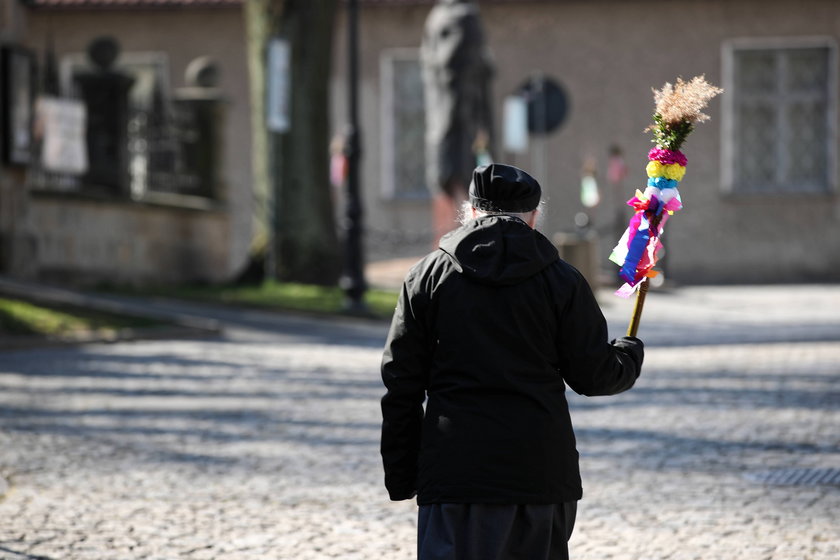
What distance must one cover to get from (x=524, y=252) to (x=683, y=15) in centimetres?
2362

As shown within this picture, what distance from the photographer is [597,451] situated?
25.1ft

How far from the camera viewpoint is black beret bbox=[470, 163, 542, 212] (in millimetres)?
3703

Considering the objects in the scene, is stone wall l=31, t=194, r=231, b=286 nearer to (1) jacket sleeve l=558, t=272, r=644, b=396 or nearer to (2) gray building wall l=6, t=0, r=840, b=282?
(2) gray building wall l=6, t=0, r=840, b=282

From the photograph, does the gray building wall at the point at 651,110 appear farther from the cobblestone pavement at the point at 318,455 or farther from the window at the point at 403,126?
the cobblestone pavement at the point at 318,455

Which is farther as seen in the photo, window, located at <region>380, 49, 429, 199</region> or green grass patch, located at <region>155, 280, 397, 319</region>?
window, located at <region>380, 49, 429, 199</region>

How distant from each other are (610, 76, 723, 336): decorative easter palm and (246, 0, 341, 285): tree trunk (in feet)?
48.3

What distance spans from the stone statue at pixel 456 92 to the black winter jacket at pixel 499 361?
1523 cm

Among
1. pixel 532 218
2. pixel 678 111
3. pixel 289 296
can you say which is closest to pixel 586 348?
pixel 532 218

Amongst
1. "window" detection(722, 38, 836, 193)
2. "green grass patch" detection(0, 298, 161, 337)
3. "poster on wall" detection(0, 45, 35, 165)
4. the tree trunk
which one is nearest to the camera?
"green grass patch" detection(0, 298, 161, 337)

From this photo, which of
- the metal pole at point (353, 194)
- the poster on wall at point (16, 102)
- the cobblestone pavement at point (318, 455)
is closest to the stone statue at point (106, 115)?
the poster on wall at point (16, 102)

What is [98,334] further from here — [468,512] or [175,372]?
[468,512]

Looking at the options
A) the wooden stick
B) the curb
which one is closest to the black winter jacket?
the wooden stick

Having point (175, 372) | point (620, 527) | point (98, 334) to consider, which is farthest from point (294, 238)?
point (620, 527)

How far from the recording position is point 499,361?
3605 millimetres
